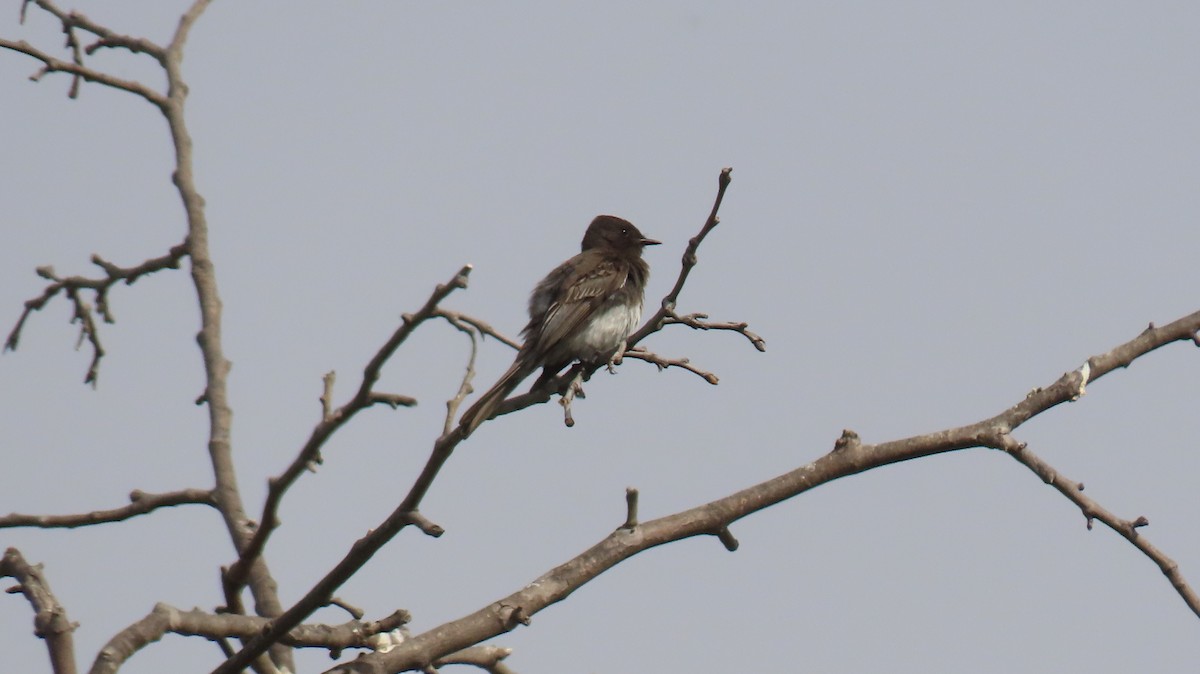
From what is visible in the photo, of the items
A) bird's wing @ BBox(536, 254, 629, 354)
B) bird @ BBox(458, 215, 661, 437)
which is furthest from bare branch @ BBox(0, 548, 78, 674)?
bird's wing @ BBox(536, 254, 629, 354)

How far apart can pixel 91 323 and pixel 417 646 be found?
4164mm

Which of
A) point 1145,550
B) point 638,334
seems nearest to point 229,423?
point 638,334

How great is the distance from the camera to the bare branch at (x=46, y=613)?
4.11 meters

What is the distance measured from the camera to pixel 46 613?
13.9 ft

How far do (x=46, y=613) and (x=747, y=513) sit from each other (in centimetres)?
208

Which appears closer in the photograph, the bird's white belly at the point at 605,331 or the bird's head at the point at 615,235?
the bird's white belly at the point at 605,331

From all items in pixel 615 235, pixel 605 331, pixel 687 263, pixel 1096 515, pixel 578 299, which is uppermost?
pixel 615 235

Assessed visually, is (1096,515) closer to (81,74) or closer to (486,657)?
(486,657)

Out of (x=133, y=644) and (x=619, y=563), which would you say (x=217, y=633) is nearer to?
(x=133, y=644)

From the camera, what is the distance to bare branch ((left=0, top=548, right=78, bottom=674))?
4109mm

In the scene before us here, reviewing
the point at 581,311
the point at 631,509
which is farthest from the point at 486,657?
the point at 581,311

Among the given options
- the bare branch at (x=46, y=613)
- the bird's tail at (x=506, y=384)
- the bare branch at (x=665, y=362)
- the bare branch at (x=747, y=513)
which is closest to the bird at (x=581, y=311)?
the bird's tail at (x=506, y=384)

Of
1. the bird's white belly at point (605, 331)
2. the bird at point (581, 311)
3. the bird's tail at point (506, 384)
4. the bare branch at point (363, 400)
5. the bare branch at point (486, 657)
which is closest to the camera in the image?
the bare branch at point (363, 400)

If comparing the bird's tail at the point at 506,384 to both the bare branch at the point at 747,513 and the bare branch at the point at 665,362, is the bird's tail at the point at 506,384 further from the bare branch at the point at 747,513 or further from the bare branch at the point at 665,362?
the bare branch at the point at 747,513
